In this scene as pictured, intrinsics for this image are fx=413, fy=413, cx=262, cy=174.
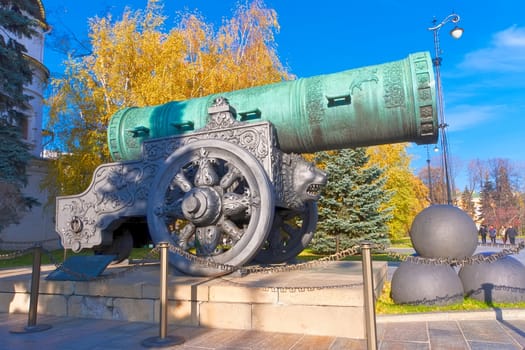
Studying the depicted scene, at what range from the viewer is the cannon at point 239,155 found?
4426mm

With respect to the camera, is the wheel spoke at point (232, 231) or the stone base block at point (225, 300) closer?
the stone base block at point (225, 300)

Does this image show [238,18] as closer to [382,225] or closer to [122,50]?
[122,50]

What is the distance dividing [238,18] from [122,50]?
526 cm

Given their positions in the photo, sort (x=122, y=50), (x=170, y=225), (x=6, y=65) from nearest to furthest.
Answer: (x=170, y=225) < (x=6, y=65) < (x=122, y=50)

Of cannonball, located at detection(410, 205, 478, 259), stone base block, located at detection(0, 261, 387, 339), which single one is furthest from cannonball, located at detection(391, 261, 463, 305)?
cannonball, located at detection(410, 205, 478, 259)

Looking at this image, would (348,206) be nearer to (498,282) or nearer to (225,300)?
(498,282)

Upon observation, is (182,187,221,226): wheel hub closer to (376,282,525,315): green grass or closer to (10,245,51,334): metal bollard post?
(10,245,51,334): metal bollard post

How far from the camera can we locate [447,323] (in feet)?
12.8

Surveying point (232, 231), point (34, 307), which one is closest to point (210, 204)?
point (232, 231)

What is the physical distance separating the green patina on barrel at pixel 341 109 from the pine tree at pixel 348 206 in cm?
937

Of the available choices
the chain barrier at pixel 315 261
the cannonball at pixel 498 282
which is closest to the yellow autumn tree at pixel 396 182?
the cannonball at pixel 498 282

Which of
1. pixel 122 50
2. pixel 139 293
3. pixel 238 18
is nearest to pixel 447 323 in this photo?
pixel 139 293

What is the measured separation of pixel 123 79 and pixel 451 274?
42.3 feet

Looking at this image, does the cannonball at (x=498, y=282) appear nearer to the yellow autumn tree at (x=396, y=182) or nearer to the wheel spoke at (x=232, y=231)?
the wheel spoke at (x=232, y=231)
